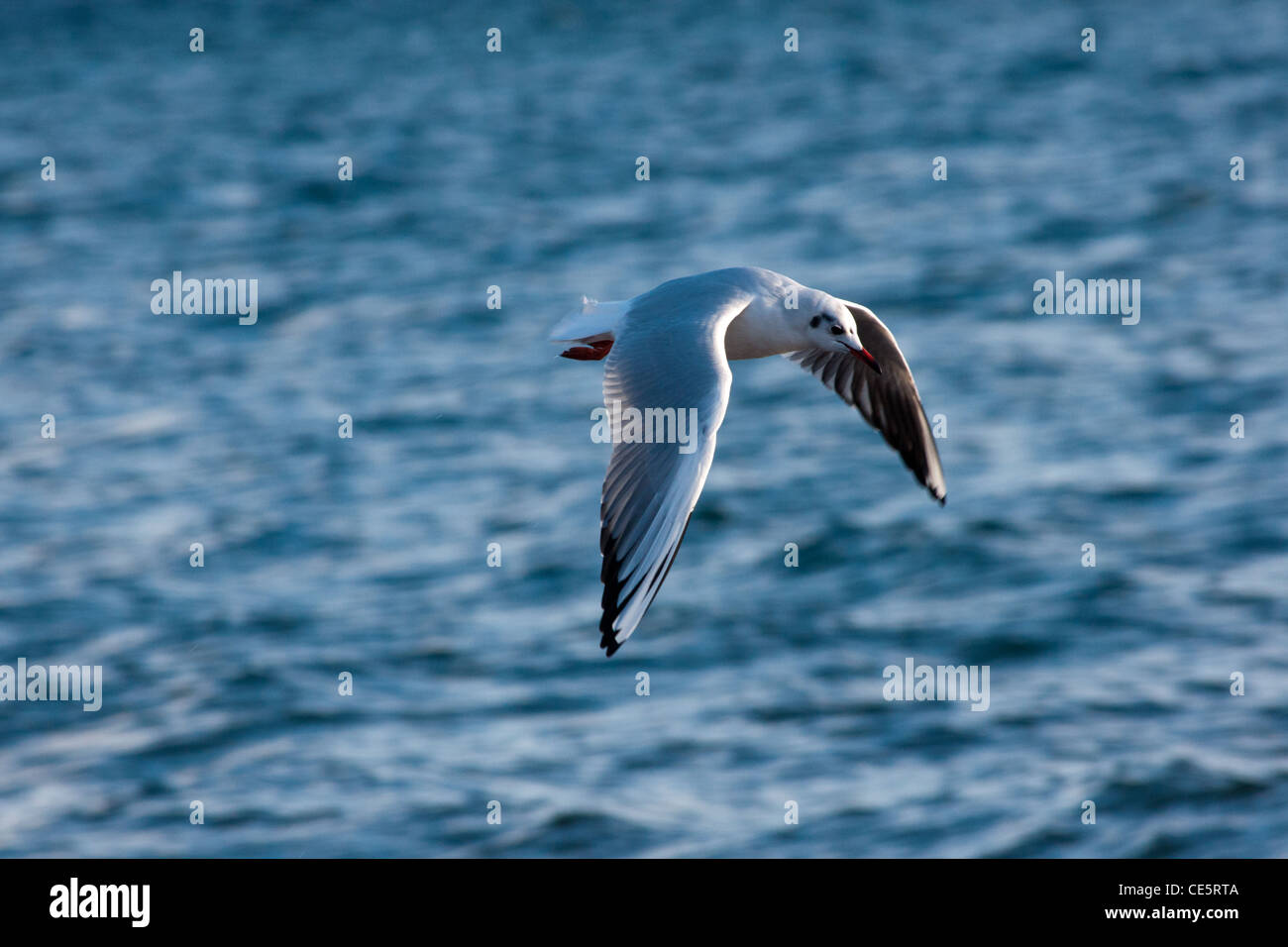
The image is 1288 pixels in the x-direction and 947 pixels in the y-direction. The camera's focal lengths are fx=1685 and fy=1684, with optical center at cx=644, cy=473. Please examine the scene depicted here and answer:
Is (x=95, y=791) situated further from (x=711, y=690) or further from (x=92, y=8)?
(x=92, y=8)

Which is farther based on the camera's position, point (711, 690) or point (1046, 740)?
point (711, 690)

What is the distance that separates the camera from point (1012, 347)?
20484 mm

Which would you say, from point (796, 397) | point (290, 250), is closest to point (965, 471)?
point (796, 397)

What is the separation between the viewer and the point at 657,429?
19.5 ft

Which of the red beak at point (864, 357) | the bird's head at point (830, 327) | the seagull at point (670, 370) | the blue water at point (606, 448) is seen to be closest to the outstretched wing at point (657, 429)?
the seagull at point (670, 370)

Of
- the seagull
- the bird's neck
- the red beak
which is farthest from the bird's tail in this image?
the red beak

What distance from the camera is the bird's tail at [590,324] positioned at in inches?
257

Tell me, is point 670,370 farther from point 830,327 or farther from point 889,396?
point 889,396

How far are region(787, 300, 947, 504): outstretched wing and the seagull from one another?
0.01m

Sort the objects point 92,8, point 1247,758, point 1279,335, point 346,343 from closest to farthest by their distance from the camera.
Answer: point 1247,758
point 1279,335
point 346,343
point 92,8

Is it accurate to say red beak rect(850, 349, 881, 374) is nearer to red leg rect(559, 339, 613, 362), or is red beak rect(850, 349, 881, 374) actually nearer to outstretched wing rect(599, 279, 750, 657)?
outstretched wing rect(599, 279, 750, 657)

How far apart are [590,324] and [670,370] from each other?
2.22 feet

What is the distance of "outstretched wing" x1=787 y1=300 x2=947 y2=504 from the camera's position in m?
7.32

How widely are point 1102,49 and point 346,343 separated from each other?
657 inches
